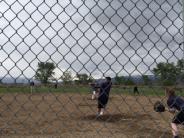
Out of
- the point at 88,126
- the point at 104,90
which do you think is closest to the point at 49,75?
the point at 104,90

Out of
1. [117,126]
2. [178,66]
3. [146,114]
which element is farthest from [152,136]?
[178,66]

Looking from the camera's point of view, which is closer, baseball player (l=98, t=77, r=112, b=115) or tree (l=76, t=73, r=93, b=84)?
tree (l=76, t=73, r=93, b=84)

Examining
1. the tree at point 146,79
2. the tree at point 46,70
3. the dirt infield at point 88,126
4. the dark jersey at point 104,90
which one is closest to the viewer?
the tree at point 46,70

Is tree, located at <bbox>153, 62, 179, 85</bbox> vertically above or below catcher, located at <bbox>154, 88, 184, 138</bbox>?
above

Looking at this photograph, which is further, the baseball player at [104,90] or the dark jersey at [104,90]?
the dark jersey at [104,90]

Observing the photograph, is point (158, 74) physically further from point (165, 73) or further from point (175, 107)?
point (175, 107)

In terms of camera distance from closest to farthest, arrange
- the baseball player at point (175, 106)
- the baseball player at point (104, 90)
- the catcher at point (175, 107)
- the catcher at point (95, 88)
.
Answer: the baseball player at point (104, 90) → the catcher at point (95, 88) → the catcher at point (175, 107) → the baseball player at point (175, 106)

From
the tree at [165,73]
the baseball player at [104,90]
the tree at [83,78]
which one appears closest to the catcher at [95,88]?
the baseball player at [104,90]

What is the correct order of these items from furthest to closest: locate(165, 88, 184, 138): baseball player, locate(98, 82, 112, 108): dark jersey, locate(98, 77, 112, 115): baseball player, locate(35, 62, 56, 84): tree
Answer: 1. locate(165, 88, 184, 138): baseball player
2. locate(98, 82, 112, 108): dark jersey
3. locate(98, 77, 112, 115): baseball player
4. locate(35, 62, 56, 84): tree

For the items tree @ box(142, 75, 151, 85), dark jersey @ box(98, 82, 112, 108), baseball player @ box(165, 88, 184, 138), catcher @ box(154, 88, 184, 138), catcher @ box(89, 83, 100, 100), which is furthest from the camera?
baseball player @ box(165, 88, 184, 138)

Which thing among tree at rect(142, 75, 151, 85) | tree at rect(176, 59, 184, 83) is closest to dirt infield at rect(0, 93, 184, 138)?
tree at rect(142, 75, 151, 85)

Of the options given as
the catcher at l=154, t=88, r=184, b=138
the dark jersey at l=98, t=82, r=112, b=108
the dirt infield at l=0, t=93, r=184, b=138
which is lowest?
the dirt infield at l=0, t=93, r=184, b=138

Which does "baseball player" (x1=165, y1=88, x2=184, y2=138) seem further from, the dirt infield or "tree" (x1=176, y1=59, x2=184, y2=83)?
"tree" (x1=176, y1=59, x2=184, y2=83)

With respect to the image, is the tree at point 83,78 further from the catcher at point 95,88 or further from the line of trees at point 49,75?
the catcher at point 95,88
